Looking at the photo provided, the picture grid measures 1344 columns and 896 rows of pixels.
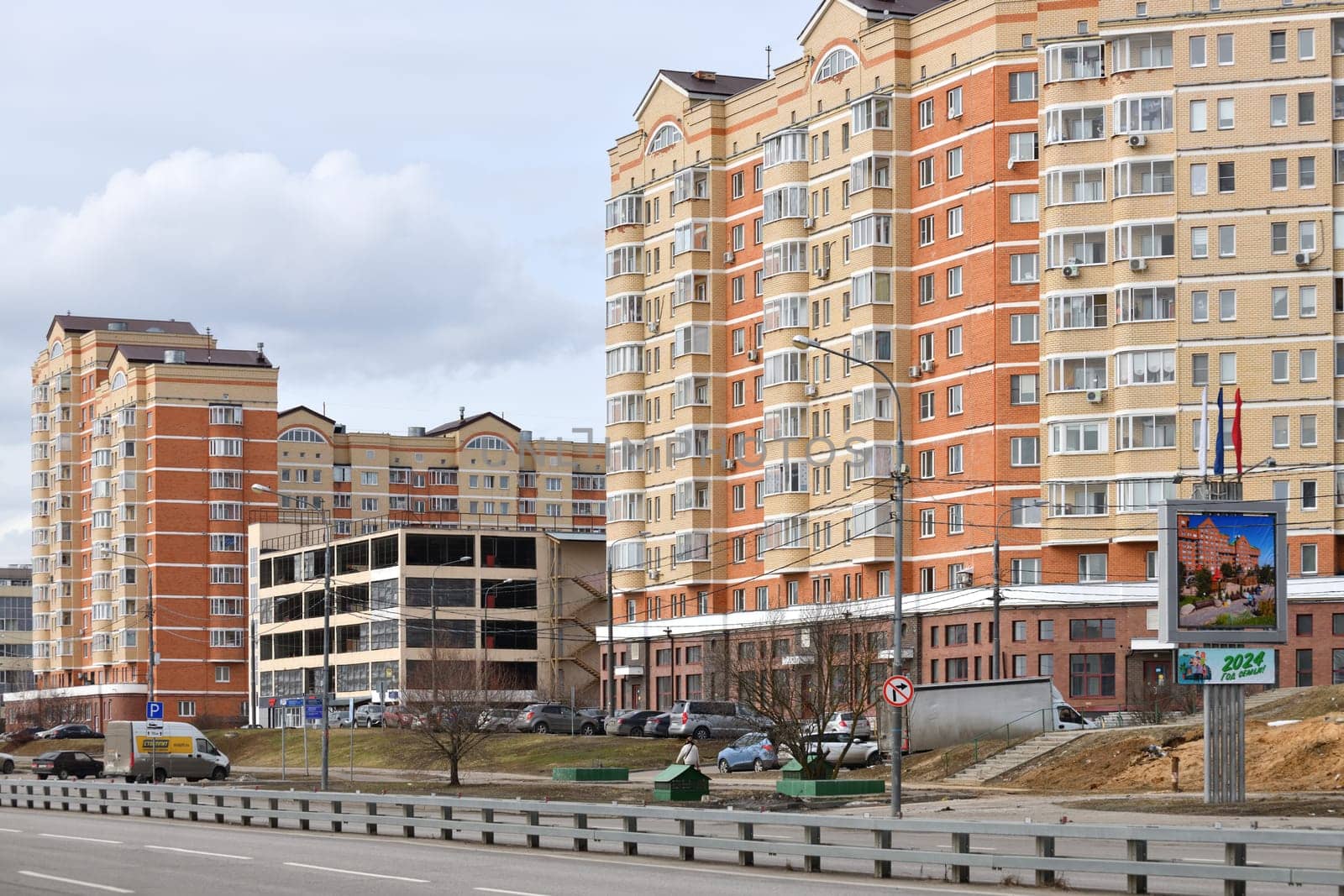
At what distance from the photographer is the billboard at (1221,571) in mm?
41969

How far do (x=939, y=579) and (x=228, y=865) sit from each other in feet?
224

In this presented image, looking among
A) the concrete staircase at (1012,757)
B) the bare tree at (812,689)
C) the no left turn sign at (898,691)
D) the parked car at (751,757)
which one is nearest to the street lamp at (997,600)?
the bare tree at (812,689)

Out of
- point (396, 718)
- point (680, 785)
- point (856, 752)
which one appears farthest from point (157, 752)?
point (680, 785)

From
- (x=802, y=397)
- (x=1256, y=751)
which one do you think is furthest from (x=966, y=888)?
(x=802, y=397)

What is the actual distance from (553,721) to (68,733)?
4399 centimetres

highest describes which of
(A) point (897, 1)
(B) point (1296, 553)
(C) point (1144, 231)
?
(A) point (897, 1)

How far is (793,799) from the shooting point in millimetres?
48625

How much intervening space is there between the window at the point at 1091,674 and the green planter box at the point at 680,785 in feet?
154

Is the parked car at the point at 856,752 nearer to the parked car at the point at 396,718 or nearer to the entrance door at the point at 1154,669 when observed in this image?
the parked car at the point at 396,718

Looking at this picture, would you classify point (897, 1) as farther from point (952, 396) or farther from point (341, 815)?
point (341, 815)

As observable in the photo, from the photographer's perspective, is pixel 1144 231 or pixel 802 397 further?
pixel 802 397

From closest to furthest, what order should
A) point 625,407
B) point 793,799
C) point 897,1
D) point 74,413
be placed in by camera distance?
1. point 793,799
2. point 897,1
3. point 625,407
4. point 74,413

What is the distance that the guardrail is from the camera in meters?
22.4

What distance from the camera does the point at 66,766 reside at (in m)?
78.1
